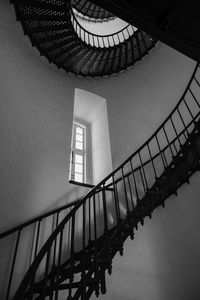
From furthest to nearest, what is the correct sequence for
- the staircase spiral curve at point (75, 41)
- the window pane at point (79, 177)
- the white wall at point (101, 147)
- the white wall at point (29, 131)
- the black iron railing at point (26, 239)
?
the white wall at point (101, 147) < the window pane at point (79, 177) < the staircase spiral curve at point (75, 41) < the white wall at point (29, 131) < the black iron railing at point (26, 239)

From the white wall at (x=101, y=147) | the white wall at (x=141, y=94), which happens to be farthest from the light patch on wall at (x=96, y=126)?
the white wall at (x=141, y=94)

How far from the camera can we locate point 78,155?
546cm

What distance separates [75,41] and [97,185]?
4.34m

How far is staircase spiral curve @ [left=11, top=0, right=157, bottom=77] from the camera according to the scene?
4.86m

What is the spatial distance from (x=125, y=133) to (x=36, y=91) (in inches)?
92.0

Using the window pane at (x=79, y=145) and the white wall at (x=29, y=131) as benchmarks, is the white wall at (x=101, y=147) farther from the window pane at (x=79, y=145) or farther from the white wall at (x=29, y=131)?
the white wall at (x=29, y=131)

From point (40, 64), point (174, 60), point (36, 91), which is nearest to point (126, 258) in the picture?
point (36, 91)

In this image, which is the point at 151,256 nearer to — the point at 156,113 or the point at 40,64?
the point at 156,113

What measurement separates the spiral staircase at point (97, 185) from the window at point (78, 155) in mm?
761

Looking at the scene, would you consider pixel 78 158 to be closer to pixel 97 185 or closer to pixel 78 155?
pixel 78 155

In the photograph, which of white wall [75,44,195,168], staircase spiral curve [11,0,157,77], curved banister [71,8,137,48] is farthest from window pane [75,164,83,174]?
curved banister [71,8,137,48]

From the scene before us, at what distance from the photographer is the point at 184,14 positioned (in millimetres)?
1981

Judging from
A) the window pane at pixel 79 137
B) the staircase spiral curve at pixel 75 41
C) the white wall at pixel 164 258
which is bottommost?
the white wall at pixel 164 258

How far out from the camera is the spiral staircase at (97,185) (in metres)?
2.30
